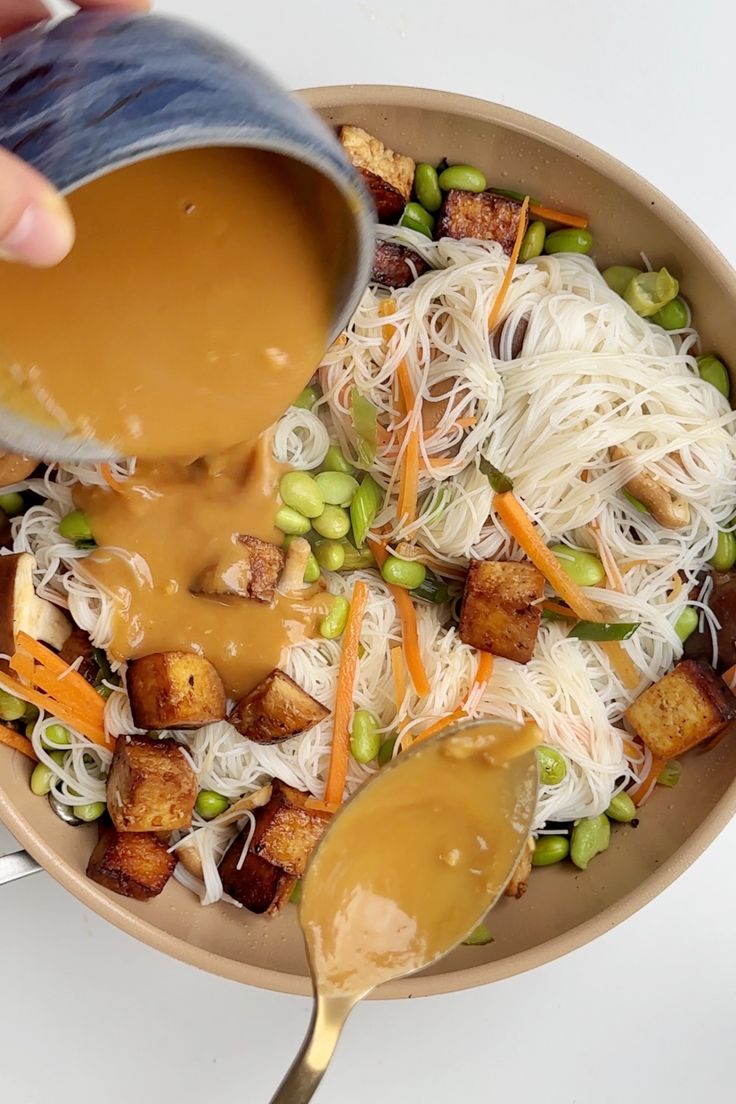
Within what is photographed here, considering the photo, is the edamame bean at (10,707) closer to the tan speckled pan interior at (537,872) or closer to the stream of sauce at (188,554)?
the tan speckled pan interior at (537,872)

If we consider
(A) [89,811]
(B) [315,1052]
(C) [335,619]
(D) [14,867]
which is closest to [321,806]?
(C) [335,619]

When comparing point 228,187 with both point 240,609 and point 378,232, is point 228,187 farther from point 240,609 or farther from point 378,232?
point 240,609

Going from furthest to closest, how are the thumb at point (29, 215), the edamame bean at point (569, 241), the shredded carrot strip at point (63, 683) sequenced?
the edamame bean at point (569, 241) < the shredded carrot strip at point (63, 683) < the thumb at point (29, 215)

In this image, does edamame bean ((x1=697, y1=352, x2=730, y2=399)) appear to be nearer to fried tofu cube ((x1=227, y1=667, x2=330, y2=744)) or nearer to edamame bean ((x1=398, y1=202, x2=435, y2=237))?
edamame bean ((x1=398, y1=202, x2=435, y2=237))

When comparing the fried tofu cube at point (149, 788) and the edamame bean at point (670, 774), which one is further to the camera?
the edamame bean at point (670, 774)

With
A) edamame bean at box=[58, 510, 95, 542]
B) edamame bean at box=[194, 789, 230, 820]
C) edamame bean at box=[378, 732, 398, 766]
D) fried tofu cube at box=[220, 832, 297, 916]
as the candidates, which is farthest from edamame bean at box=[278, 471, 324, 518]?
fried tofu cube at box=[220, 832, 297, 916]

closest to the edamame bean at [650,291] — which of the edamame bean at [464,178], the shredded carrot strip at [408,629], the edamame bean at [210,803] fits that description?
the edamame bean at [464,178]

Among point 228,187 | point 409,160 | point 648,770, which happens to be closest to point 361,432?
point 409,160
